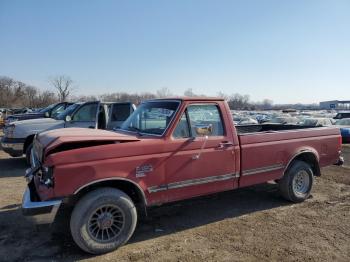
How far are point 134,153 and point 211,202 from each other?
2.65 metres

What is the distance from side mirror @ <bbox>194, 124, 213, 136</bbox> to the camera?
198 inches

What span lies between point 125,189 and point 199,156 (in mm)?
1196

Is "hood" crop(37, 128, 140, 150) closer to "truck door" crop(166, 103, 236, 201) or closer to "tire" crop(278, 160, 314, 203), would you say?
"truck door" crop(166, 103, 236, 201)

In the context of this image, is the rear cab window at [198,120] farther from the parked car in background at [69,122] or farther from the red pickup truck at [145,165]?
the parked car in background at [69,122]

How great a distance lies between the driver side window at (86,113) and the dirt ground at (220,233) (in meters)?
3.94

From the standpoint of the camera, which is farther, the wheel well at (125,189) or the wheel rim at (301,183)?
the wheel rim at (301,183)

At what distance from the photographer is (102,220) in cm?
441

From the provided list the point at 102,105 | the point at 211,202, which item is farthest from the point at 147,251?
the point at 102,105

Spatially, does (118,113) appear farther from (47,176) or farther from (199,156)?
(47,176)

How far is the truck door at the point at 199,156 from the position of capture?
4949mm

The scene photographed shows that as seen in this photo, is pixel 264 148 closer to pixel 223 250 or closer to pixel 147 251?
pixel 223 250

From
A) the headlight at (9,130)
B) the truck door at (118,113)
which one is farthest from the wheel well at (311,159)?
the headlight at (9,130)

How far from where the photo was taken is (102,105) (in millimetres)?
10930

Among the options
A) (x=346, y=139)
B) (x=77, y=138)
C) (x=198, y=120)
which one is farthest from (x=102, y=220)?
(x=346, y=139)
